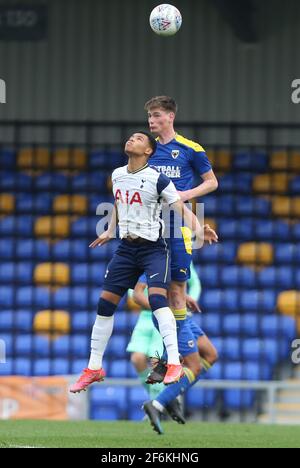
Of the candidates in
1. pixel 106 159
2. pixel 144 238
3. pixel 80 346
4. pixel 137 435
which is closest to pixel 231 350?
pixel 80 346

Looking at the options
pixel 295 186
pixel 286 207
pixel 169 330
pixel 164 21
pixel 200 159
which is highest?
pixel 164 21

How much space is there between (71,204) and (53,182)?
45 centimetres

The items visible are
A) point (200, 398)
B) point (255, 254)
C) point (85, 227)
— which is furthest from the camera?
point (85, 227)

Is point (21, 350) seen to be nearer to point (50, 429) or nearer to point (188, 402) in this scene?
point (188, 402)

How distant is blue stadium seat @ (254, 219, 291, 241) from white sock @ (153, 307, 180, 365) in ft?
29.0

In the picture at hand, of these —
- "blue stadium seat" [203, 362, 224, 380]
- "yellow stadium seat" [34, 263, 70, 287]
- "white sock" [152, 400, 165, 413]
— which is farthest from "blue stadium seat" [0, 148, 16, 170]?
"white sock" [152, 400, 165, 413]

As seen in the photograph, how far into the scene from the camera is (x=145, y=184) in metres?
9.29

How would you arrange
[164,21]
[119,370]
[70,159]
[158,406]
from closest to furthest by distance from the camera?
[158,406]
[164,21]
[119,370]
[70,159]

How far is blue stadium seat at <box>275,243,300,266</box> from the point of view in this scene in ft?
58.4

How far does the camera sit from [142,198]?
367 inches

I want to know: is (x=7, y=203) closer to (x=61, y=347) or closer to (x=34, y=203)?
(x=34, y=203)

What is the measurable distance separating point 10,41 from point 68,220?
275cm

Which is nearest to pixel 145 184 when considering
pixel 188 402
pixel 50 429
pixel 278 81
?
pixel 50 429

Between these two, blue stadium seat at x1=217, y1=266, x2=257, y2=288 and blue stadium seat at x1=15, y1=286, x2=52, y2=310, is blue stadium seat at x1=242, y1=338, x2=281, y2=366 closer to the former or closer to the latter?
blue stadium seat at x1=217, y1=266, x2=257, y2=288
